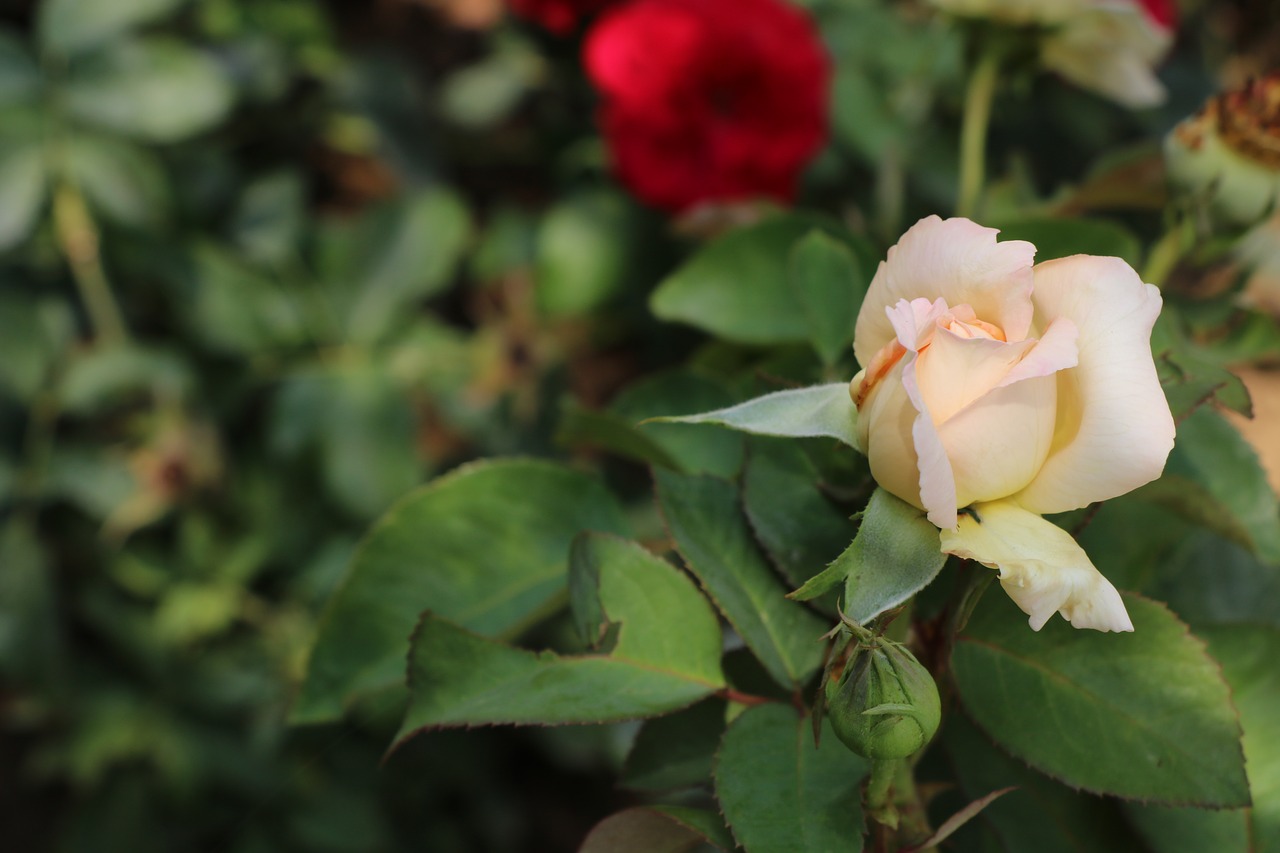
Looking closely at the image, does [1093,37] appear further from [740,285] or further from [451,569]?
[451,569]

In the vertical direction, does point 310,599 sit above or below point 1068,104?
below

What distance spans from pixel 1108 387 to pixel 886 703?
0.35 ft

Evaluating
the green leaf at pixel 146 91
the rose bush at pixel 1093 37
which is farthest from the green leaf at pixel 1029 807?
the green leaf at pixel 146 91

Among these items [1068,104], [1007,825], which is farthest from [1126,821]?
[1068,104]

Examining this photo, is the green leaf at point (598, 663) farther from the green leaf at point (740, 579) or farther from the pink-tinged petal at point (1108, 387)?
the pink-tinged petal at point (1108, 387)

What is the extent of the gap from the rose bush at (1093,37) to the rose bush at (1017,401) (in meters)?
0.32

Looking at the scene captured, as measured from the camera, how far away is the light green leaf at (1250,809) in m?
0.39

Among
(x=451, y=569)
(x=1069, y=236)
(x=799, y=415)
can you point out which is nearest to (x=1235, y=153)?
(x=1069, y=236)

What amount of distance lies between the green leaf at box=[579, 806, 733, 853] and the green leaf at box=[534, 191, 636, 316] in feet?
2.30

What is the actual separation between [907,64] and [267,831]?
0.98 meters

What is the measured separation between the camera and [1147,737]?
1.14 ft

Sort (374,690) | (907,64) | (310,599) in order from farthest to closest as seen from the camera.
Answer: (310,599)
(907,64)
(374,690)

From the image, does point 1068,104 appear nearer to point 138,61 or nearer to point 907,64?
point 907,64

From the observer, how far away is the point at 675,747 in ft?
1.37
